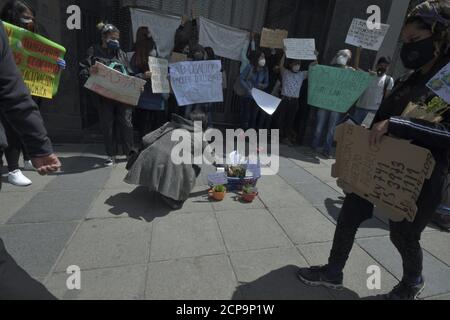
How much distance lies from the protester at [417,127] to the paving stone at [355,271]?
21 centimetres

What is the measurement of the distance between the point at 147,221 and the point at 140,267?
0.76m

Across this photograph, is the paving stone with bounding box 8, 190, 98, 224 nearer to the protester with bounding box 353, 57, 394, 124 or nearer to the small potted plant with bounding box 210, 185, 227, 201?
the small potted plant with bounding box 210, 185, 227, 201

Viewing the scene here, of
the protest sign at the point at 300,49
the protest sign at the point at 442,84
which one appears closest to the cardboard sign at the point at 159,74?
the protest sign at the point at 300,49

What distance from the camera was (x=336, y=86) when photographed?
5.48 metres

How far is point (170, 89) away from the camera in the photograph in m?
5.07

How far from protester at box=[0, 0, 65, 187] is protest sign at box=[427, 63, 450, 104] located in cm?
376

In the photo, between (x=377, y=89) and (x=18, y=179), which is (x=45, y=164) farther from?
(x=377, y=89)

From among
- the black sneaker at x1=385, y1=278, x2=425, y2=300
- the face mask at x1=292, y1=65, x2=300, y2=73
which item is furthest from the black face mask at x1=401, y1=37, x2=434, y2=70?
the face mask at x1=292, y1=65, x2=300, y2=73

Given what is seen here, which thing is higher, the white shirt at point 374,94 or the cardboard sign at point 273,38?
the cardboard sign at point 273,38

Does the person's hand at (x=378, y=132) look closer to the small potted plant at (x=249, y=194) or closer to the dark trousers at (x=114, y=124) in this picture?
the small potted plant at (x=249, y=194)

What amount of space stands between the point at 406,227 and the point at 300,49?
4599mm

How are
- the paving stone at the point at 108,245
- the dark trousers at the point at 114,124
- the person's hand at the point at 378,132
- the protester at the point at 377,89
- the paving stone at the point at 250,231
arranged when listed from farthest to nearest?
the protester at the point at 377,89 → the dark trousers at the point at 114,124 → the paving stone at the point at 250,231 → the paving stone at the point at 108,245 → the person's hand at the point at 378,132

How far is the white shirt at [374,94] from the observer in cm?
553

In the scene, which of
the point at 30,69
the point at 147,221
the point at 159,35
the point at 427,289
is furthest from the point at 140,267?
the point at 159,35
